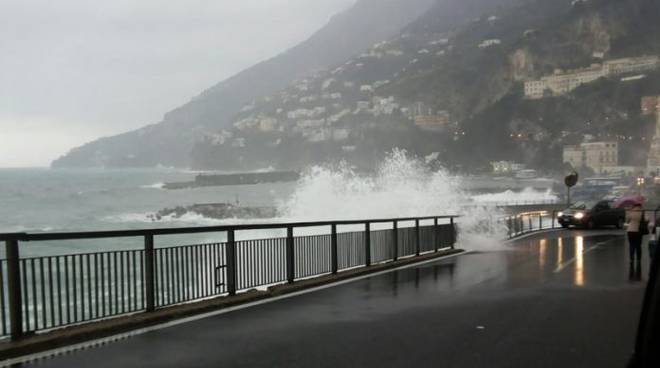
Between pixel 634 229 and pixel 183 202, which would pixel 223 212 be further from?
pixel 634 229

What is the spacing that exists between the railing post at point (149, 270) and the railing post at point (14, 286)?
6.29 feet

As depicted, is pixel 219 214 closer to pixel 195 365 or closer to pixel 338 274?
pixel 338 274

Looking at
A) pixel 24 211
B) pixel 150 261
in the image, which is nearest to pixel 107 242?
pixel 24 211

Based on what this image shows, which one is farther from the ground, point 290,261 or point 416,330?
point 290,261

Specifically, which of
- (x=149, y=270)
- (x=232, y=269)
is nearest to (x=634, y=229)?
(x=232, y=269)

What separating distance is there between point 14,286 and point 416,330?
16.8 feet

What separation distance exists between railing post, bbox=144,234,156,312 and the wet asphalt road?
2.93 ft

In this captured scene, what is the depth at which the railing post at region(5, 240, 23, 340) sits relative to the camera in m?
6.97

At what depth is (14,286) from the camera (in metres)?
7.07

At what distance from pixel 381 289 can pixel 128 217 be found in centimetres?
10596

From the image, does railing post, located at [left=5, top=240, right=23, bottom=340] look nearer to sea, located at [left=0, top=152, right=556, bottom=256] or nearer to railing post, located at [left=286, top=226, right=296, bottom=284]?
railing post, located at [left=286, top=226, right=296, bottom=284]

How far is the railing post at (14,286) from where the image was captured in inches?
274

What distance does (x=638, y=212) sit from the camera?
53.0 ft

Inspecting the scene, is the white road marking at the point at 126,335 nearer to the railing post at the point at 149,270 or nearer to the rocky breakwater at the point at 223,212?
the railing post at the point at 149,270
